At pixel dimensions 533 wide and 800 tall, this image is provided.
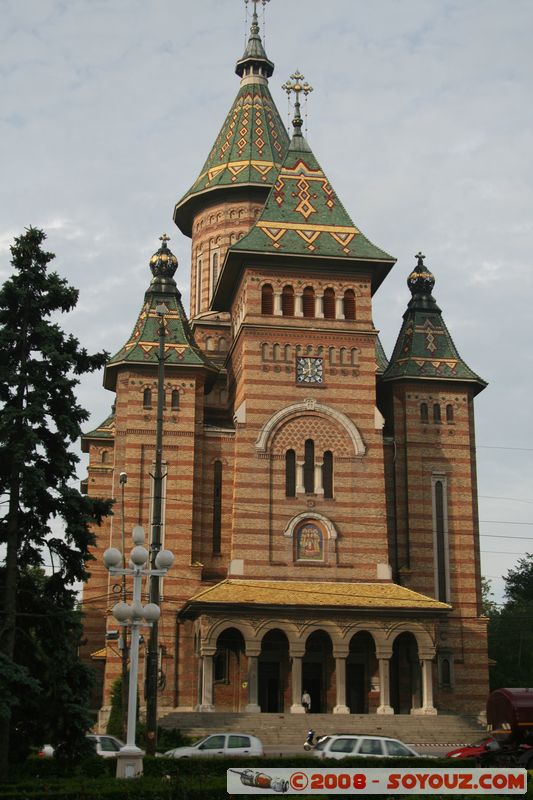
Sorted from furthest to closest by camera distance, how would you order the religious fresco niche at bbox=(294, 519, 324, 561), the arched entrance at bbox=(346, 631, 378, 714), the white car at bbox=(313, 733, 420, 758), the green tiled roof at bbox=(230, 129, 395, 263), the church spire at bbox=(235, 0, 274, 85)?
the church spire at bbox=(235, 0, 274, 85), the green tiled roof at bbox=(230, 129, 395, 263), the religious fresco niche at bbox=(294, 519, 324, 561), the arched entrance at bbox=(346, 631, 378, 714), the white car at bbox=(313, 733, 420, 758)

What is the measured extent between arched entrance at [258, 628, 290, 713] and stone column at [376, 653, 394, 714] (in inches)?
155

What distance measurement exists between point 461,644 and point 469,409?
10.2m

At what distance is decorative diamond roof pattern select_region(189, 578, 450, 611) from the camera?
143 ft

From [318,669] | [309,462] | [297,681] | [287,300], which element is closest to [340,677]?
[297,681]

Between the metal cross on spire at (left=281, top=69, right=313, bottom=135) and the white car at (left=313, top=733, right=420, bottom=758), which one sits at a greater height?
the metal cross on spire at (left=281, top=69, right=313, bottom=135)

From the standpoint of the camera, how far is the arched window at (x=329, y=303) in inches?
1953

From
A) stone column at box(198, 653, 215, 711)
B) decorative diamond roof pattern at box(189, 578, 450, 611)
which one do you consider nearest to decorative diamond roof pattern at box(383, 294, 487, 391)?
decorative diamond roof pattern at box(189, 578, 450, 611)

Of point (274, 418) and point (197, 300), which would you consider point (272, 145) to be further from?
point (274, 418)

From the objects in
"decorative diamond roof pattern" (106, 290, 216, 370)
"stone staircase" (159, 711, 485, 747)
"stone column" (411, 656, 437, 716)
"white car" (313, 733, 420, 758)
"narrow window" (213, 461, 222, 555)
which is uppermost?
"decorative diamond roof pattern" (106, 290, 216, 370)

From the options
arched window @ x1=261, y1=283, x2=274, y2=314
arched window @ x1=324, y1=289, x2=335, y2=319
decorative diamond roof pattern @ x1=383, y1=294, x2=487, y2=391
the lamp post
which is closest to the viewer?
the lamp post

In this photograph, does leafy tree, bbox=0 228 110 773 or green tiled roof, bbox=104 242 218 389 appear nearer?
leafy tree, bbox=0 228 110 773

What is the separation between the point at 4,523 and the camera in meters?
26.3

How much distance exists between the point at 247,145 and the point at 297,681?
30.9 m

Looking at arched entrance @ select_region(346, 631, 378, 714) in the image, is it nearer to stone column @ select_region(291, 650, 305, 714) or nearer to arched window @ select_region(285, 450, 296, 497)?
stone column @ select_region(291, 650, 305, 714)
